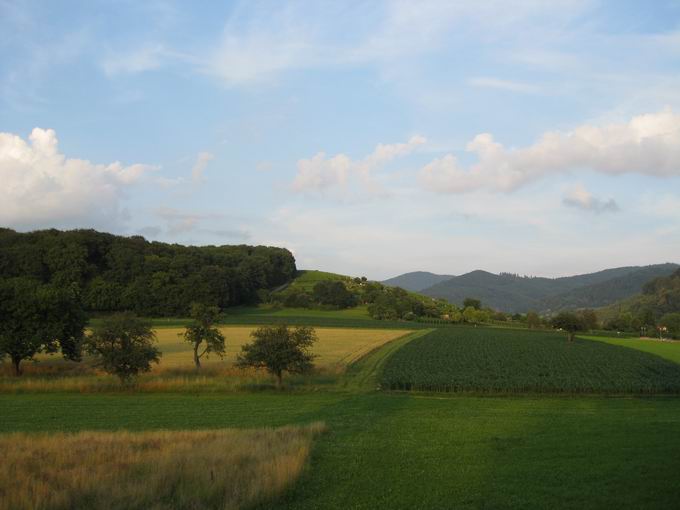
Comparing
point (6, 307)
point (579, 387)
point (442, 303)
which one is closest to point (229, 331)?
point (6, 307)

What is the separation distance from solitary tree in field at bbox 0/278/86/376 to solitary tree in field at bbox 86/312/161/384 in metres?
5.56

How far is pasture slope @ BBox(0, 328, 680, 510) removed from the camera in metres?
13.3

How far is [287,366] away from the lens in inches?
1455

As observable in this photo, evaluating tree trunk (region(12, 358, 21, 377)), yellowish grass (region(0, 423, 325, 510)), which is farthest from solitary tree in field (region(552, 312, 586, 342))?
yellowish grass (region(0, 423, 325, 510))

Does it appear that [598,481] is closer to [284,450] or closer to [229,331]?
[284,450]

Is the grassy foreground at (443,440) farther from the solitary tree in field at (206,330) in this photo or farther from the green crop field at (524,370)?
the solitary tree in field at (206,330)

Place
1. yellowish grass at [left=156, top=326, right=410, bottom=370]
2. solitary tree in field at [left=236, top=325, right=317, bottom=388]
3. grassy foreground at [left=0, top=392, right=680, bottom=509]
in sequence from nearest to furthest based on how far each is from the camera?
grassy foreground at [left=0, top=392, right=680, bottom=509]
solitary tree in field at [left=236, top=325, right=317, bottom=388]
yellowish grass at [left=156, top=326, right=410, bottom=370]

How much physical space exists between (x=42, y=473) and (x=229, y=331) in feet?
223

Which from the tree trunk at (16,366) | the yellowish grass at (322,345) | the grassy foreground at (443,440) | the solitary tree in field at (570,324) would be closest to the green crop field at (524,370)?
the grassy foreground at (443,440)

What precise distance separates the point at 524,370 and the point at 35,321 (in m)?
38.6

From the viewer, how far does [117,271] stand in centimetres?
10306

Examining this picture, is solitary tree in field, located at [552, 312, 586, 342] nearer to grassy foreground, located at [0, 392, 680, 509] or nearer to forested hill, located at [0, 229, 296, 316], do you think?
grassy foreground, located at [0, 392, 680, 509]

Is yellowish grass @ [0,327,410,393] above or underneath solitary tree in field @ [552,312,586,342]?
underneath

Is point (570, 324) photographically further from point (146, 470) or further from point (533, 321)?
point (146, 470)
